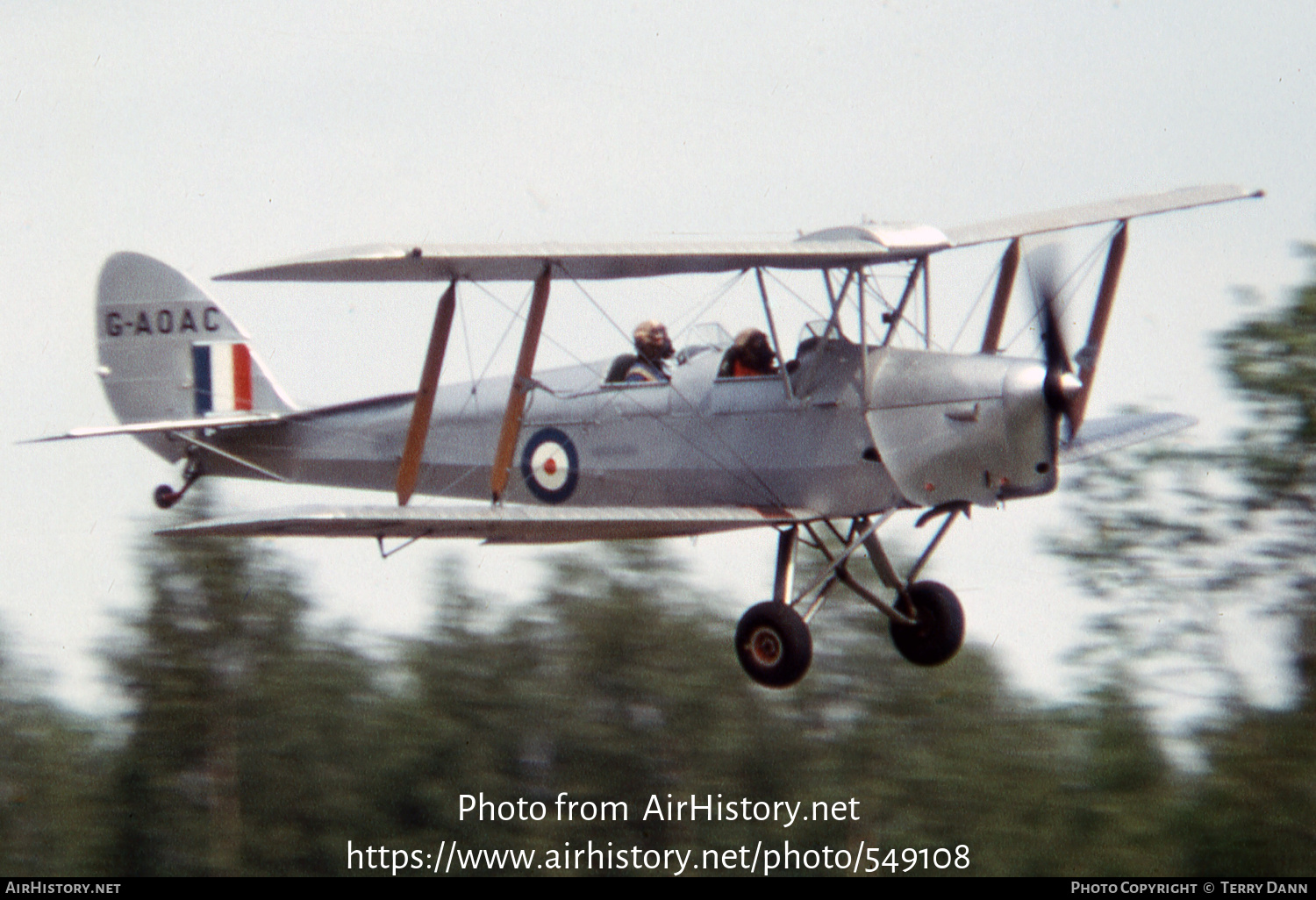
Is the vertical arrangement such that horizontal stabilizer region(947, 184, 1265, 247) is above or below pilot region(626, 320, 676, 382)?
above

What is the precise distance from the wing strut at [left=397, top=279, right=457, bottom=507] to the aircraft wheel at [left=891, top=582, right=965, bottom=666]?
3368 mm

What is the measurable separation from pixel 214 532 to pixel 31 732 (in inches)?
1463

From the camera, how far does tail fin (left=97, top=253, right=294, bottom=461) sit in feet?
48.7

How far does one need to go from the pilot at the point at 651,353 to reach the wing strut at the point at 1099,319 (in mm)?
2724

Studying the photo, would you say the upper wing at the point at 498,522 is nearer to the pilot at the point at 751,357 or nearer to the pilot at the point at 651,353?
the pilot at the point at 751,357

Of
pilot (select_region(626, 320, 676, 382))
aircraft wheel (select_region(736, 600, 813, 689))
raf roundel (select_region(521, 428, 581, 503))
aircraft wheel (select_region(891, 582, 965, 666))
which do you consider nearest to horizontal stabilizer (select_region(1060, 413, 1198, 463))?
aircraft wheel (select_region(891, 582, 965, 666))

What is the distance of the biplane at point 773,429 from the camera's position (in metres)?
10.2

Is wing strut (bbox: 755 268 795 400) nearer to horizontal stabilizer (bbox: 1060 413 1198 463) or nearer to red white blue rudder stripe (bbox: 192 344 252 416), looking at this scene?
horizontal stabilizer (bbox: 1060 413 1198 463)

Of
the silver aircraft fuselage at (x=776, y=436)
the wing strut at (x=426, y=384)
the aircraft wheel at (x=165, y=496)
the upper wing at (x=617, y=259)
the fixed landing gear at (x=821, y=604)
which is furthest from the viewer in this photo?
the aircraft wheel at (x=165, y=496)

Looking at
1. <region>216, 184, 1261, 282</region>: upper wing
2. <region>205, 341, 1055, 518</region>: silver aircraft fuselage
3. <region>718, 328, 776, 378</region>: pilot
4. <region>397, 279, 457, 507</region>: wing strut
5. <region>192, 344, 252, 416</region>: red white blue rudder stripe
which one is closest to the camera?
<region>216, 184, 1261, 282</region>: upper wing

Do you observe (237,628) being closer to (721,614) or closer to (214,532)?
(721,614)

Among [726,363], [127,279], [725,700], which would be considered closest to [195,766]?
[725,700]

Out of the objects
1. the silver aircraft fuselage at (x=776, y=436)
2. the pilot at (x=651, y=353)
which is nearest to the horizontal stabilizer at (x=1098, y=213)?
the silver aircraft fuselage at (x=776, y=436)
